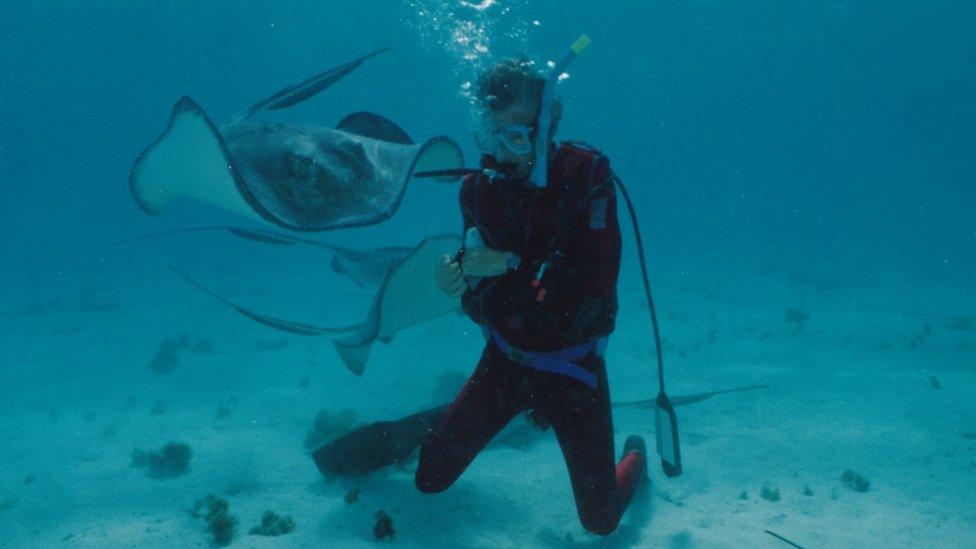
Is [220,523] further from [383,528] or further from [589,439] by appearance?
[589,439]

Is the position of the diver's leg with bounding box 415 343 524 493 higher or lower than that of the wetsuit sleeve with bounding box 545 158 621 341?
lower

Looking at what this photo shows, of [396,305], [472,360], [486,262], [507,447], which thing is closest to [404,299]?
[396,305]

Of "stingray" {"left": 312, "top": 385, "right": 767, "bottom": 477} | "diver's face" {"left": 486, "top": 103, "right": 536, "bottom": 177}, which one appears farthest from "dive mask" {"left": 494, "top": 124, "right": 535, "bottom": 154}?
"stingray" {"left": 312, "top": 385, "right": 767, "bottom": 477}

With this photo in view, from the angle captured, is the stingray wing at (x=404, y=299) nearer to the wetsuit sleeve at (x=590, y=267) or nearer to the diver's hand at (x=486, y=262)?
the diver's hand at (x=486, y=262)

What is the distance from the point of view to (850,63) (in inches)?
2414

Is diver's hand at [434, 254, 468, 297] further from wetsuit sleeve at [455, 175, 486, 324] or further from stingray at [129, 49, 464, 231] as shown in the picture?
stingray at [129, 49, 464, 231]

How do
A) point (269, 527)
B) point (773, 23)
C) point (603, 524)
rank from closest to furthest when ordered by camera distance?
point (603, 524), point (269, 527), point (773, 23)

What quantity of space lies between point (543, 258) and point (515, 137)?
0.69 meters

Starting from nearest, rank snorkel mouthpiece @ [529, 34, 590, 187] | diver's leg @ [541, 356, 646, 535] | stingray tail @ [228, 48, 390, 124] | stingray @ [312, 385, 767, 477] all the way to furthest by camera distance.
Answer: snorkel mouthpiece @ [529, 34, 590, 187], diver's leg @ [541, 356, 646, 535], stingray @ [312, 385, 767, 477], stingray tail @ [228, 48, 390, 124]

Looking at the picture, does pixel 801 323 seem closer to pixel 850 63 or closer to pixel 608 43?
pixel 608 43

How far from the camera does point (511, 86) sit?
2971 millimetres

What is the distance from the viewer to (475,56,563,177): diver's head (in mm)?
2943

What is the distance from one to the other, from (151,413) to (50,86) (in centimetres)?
6283

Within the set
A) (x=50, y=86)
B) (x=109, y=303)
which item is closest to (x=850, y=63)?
(x=109, y=303)
